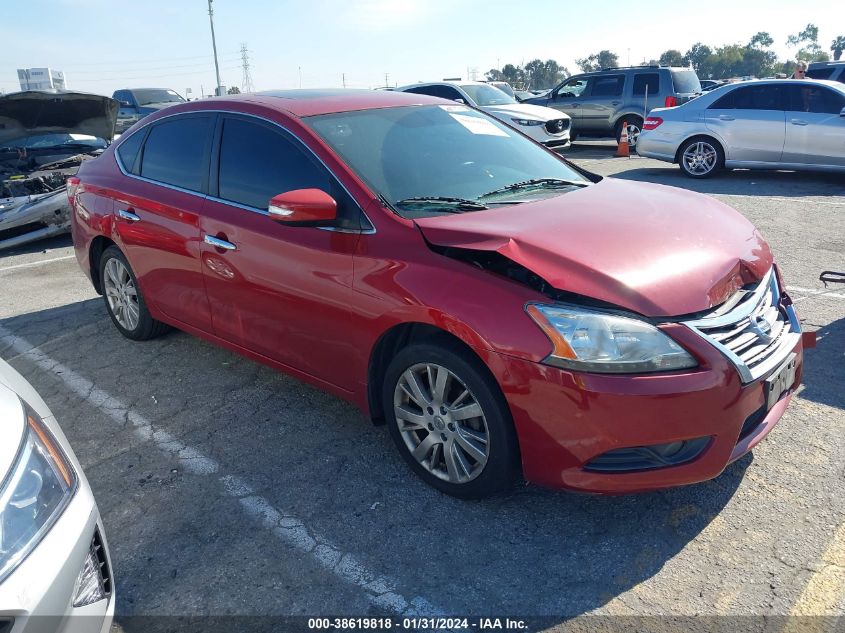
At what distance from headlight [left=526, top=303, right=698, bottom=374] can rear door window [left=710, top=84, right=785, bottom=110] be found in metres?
9.92

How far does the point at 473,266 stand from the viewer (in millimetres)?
2889

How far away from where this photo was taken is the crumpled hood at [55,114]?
8.39 m

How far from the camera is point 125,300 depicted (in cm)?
506

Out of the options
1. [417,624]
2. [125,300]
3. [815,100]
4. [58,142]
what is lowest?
[417,624]

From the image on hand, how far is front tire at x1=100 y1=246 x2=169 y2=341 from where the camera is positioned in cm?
490

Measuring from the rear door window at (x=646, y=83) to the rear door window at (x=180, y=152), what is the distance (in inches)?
548

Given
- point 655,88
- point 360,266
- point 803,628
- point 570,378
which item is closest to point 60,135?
point 360,266

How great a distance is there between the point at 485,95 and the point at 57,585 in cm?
1394

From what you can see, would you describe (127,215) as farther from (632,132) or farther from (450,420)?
(632,132)

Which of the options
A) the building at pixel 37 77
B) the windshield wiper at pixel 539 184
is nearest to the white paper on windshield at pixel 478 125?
the windshield wiper at pixel 539 184

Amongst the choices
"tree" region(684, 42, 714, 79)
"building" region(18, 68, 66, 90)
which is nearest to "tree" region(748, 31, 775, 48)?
"tree" region(684, 42, 714, 79)

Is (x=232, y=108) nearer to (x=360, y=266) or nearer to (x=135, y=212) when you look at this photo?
(x=135, y=212)

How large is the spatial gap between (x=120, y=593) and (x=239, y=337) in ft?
5.34

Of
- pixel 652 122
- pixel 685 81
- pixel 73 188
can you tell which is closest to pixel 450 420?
pixel 73 188
